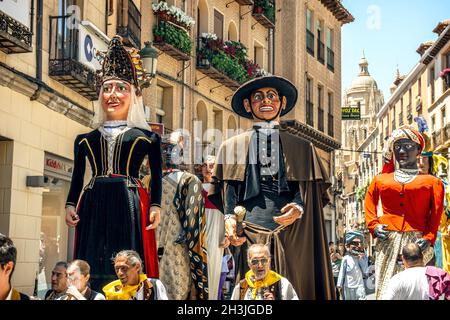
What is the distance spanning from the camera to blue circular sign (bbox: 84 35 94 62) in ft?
43.5

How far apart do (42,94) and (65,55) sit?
968 millimetres

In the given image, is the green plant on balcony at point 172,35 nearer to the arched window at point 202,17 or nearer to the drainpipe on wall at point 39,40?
the arched window at point 202,17

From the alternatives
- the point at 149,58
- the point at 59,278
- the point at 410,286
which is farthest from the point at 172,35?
the point at 410,286

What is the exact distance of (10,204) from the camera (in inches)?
452

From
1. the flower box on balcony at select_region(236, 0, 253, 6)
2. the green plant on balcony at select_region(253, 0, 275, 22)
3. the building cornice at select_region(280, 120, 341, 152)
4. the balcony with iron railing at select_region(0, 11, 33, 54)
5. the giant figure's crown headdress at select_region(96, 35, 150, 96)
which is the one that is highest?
the green plant on balcony at select_region(253, 0, 275, 22)

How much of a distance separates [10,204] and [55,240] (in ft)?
5.44

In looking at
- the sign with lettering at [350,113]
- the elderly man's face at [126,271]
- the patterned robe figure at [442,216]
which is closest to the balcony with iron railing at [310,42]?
the sign with lettering at [350,113]

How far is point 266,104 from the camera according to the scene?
20.3 ft

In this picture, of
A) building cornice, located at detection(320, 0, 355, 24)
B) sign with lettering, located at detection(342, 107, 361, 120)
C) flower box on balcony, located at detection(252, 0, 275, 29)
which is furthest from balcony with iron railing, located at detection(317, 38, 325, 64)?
sign with lettering, located at detection(342, 107, 361, 120)

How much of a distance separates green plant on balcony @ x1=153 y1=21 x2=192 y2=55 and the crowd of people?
1134 centimetres

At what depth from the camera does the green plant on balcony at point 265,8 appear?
23391 millimetres

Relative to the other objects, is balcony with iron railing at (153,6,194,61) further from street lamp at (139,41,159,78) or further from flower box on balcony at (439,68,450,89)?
flower box on balcony at (439,68,450,89)

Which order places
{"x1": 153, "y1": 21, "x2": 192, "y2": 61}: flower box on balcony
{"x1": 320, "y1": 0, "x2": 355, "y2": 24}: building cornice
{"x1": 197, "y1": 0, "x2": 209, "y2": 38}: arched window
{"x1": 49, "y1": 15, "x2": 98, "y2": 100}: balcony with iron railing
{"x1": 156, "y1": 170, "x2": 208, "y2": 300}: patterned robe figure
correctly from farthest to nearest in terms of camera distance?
{"x1": 320, "y1": 0, "x2": 355, "y2": 24}: building cornice, {"x1": 197, "y1": 0, "x2": 209, "y2": 38}: arched window, {"x1": 153, "y1": 21, "x2": 192, "y2": 61}: flower box on balcony, {"x1": 49, "y1": 15, "x2": 98, "y2": 100}: balcony with iron railing, {"x1": 156, "y1": 170, "x2": 208, "y2": 300}: patterned robe figure

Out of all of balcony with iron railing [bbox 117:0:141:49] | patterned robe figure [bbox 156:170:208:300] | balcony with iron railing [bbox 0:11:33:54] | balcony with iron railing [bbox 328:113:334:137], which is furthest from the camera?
balcony with iron railing [bbox 328:113:334:137]
